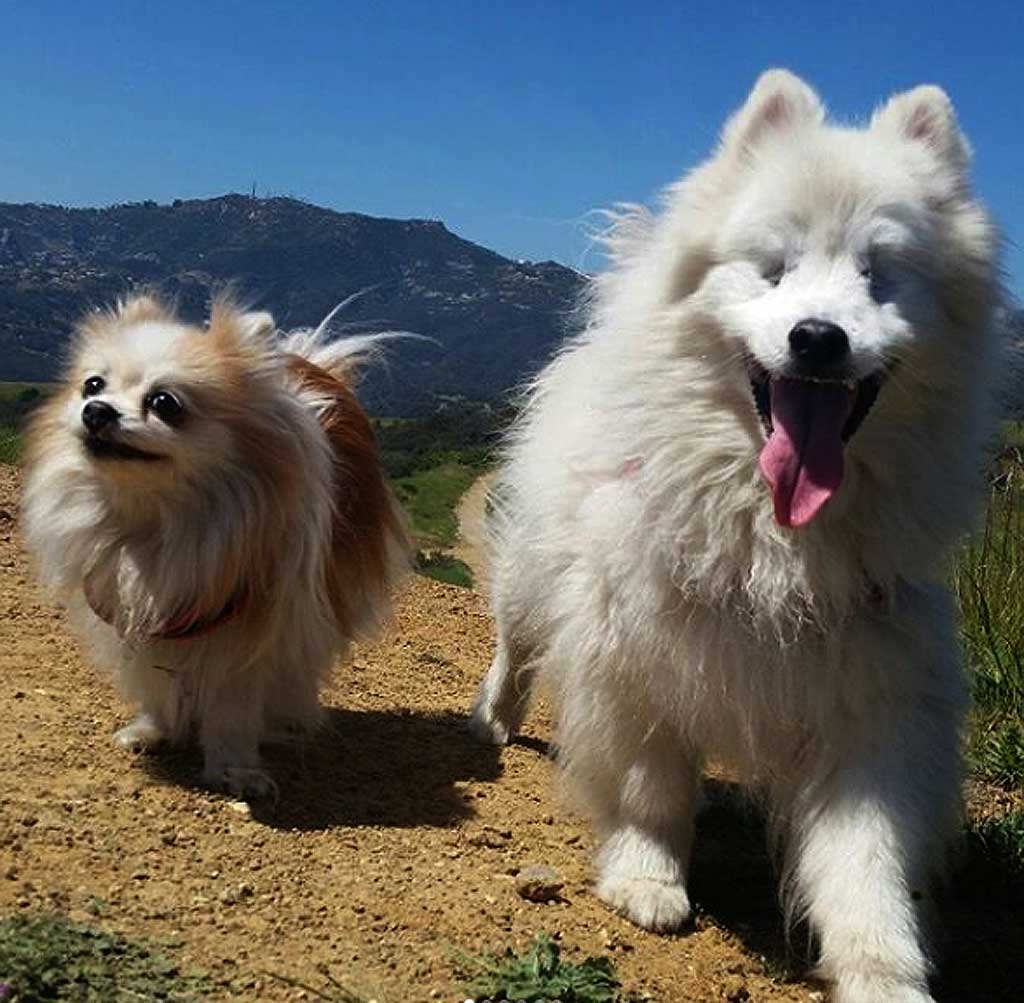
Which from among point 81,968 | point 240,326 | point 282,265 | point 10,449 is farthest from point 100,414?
point 282,265

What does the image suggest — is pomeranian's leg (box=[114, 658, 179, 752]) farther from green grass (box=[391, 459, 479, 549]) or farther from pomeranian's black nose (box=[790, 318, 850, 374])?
green grass (box=[391, 459, 479, 549])

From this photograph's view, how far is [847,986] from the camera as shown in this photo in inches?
110

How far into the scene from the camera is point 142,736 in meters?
4.16

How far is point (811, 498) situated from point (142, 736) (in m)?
2.44

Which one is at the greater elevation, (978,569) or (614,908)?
(978,569)

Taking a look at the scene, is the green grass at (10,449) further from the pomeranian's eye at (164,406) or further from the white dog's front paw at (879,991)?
the white dog's front paw at (879,991)

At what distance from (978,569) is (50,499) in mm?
4031

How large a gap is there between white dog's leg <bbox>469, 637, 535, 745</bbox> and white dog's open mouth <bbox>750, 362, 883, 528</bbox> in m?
2.09

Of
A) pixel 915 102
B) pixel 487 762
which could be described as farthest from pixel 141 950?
pixel 915 102

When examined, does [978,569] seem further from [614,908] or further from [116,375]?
[116,375]

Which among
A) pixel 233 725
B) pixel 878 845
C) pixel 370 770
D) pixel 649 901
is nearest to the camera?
pixel 878 845

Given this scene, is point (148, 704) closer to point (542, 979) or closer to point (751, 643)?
point (542, 979)

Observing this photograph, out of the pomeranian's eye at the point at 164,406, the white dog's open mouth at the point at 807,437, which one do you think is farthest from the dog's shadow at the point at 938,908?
the pomeranian's eye at the point at 164,406

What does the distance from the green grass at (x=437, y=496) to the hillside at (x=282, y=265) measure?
2.28 m
